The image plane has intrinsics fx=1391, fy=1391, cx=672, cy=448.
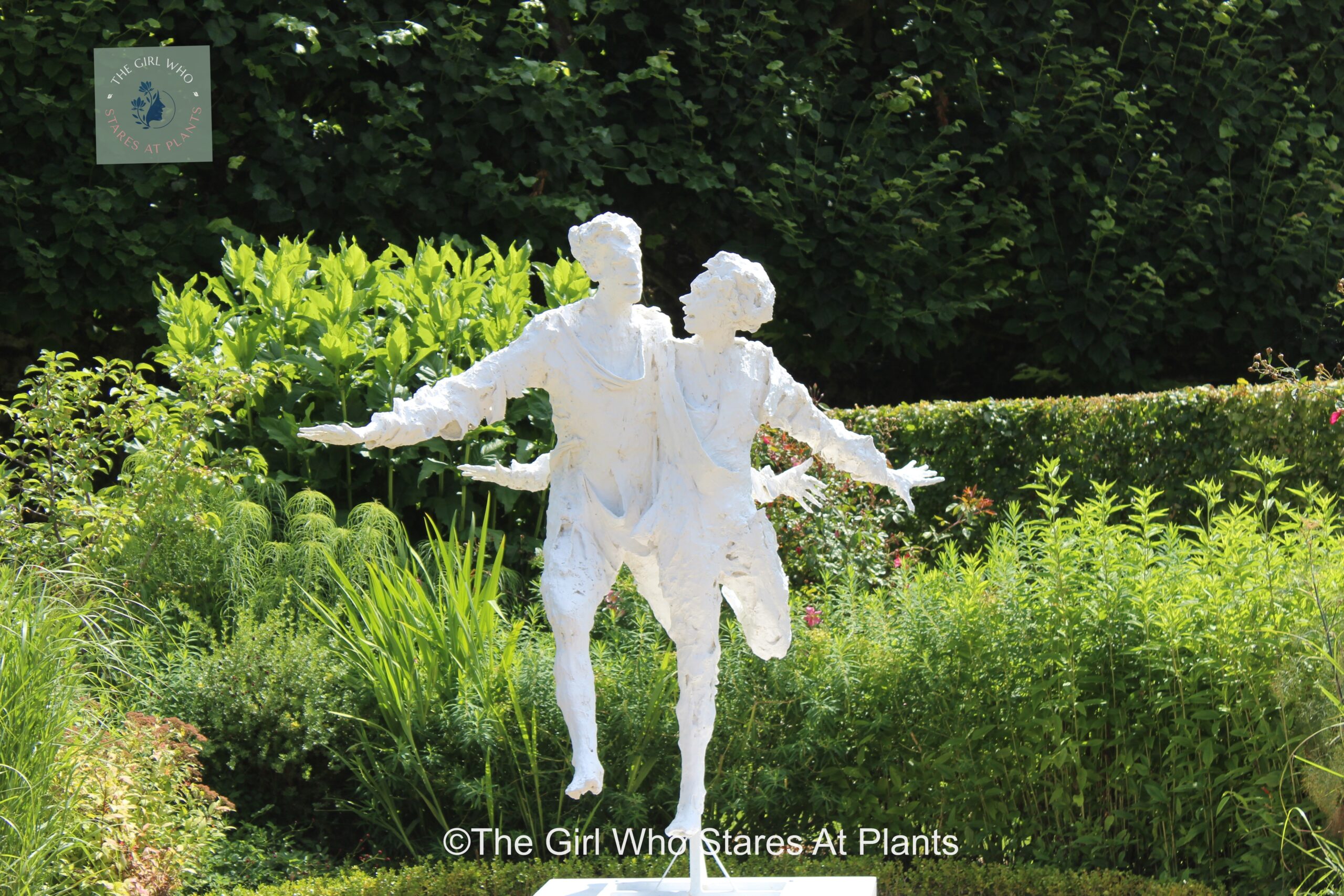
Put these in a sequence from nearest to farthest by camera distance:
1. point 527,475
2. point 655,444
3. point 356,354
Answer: point 655,444
point 527,475
point 356,354

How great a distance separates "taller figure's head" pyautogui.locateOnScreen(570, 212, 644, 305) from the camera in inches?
149

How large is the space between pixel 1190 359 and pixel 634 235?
7.52 metres

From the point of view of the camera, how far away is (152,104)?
8.27 meters

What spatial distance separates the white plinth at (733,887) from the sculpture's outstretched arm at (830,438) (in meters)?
1.07

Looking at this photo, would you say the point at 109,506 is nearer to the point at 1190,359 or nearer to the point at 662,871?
the point at 662,871

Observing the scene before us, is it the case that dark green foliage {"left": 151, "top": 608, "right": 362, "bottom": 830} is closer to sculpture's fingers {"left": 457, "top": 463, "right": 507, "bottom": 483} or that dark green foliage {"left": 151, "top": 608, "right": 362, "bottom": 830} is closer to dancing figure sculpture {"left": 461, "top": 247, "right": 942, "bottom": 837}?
sculpture's fingers {"left": 457, "top": 463, "right": 507, "bottom": 483}

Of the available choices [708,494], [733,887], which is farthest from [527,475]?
[733,887]

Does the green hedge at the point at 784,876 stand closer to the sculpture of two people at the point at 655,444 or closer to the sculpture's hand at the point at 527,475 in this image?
the sculpture of two people at the point at 655,444

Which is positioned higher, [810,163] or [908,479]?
[810,163]

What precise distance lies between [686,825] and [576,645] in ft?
1.82

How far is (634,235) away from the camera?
385cm

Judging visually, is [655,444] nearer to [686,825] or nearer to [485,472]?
[485,472]

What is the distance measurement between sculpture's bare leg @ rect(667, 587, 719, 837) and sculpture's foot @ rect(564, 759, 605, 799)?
1.10ft

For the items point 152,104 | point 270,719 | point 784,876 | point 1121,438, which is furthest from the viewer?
point 152,104
